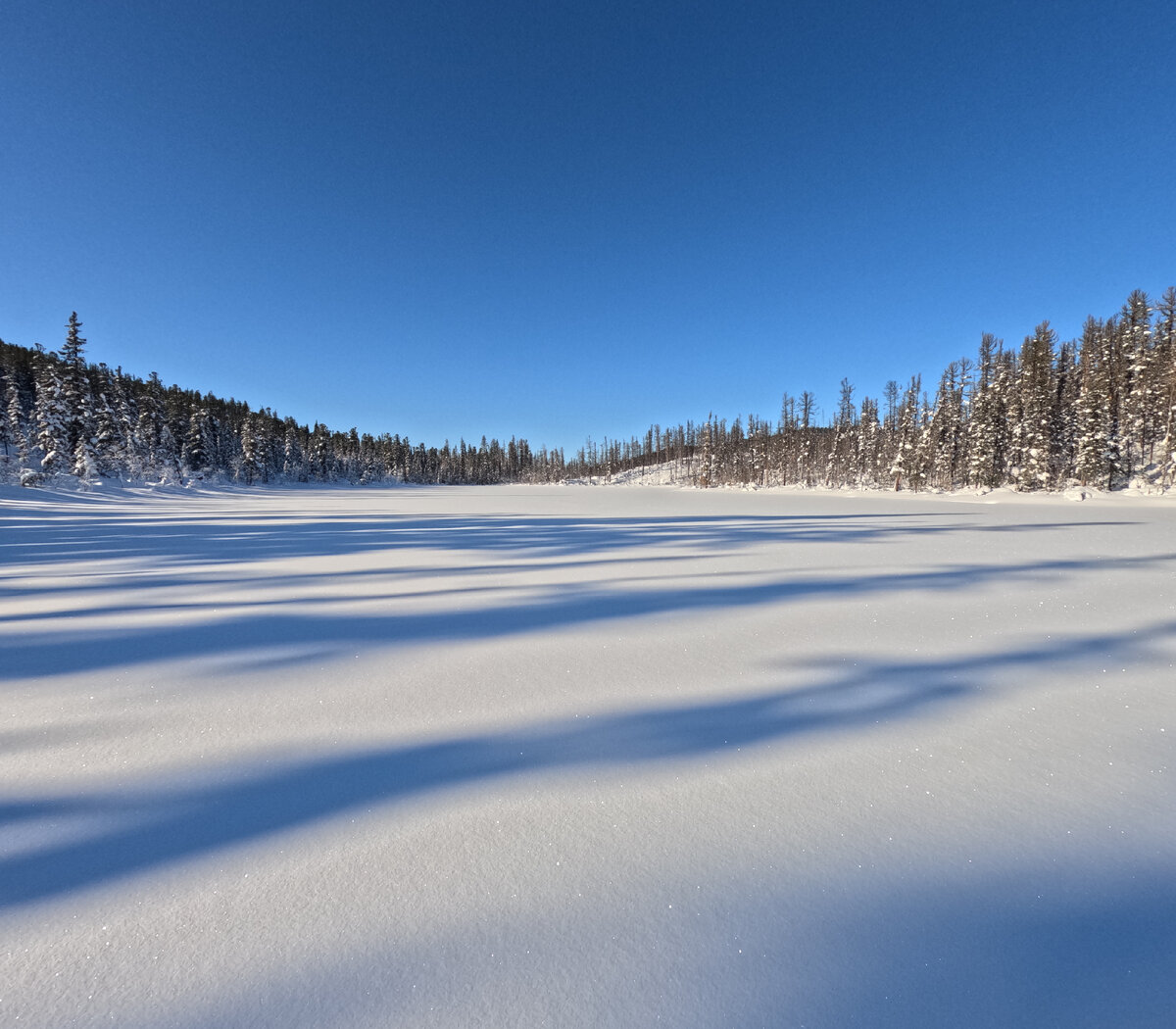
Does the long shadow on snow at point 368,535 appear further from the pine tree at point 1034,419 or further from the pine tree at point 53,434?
the pine tree at point 1034,419

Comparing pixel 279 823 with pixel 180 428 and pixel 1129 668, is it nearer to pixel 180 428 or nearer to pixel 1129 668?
pixel 1129 668

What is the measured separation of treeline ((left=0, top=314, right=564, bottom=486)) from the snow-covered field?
105ft

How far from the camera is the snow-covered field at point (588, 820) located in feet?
4.18

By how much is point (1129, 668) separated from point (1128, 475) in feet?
142

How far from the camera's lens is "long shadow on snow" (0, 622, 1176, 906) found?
5.48 ft

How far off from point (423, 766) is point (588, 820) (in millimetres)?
865

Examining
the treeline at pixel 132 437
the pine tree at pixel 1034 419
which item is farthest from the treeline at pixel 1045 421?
the treeline at pixel 132 437

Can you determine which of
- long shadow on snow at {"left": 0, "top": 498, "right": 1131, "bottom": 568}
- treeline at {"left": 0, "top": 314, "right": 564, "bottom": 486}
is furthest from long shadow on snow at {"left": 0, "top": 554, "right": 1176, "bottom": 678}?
treeline at {"left": 0, "top": 314, "right": 564, "bottom": 486}

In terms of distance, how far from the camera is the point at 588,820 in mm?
1864

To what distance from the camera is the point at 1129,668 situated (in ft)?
10.9

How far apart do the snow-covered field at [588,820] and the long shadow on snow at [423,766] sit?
0.05 feet

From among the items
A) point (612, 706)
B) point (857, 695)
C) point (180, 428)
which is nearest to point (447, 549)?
point (612, 706)

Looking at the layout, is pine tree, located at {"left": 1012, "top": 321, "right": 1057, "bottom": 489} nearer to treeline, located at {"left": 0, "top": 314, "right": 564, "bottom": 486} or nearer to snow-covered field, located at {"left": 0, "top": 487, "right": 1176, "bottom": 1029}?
snow-covered field, located at {"left": 0, "top": 487, "right": 1176, "bottom": 1029}

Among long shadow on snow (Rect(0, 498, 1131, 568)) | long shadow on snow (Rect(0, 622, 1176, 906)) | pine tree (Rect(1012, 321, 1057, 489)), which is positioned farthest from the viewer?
pine tree (Rect(1012, 321, 1057, 489))
